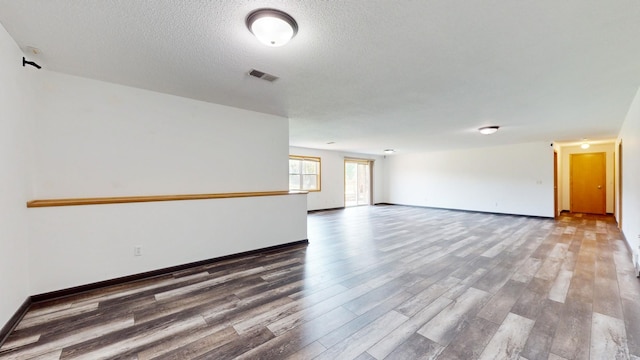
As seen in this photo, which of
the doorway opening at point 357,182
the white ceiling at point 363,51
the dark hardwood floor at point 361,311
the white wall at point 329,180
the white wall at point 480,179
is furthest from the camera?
the doorway opening at point 357,182

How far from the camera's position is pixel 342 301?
241 centimetres

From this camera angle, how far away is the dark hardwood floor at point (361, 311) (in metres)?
1.75

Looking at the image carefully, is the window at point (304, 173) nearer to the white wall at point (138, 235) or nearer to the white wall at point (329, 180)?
the white wall at point (329, 180)

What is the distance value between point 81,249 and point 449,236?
553 cm

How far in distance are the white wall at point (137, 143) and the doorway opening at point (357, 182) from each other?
6460 millimetres

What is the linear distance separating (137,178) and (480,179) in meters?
9.12

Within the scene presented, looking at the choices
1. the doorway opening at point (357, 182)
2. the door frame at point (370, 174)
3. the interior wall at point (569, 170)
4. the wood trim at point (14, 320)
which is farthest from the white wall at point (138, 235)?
the interior wall at point (569, 170)

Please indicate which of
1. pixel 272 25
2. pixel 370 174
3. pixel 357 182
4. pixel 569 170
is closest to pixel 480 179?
pixel 569 170

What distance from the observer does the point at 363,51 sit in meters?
2.19

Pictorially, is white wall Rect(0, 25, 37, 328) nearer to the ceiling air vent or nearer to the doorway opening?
the ceiling air vent

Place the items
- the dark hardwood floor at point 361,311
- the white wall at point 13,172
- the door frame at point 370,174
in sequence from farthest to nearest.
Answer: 1. the door frame at point 370,174
2. the white wall at point 13,172
3. the dark hardwood floor at point 361,311

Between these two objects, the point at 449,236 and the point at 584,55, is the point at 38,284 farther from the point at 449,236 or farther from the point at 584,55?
the point at 449,236

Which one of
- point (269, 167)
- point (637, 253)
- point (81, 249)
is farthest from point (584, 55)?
point (81, 249)

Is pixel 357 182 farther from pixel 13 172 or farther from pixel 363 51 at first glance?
pixel 13 172
